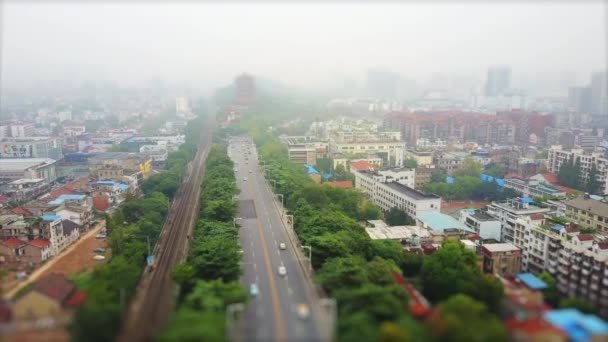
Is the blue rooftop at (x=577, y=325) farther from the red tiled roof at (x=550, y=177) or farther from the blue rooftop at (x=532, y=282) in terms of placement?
the red tiled roof at (x=550, y=177)

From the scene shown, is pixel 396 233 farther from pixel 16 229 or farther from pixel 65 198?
pixel 65 198

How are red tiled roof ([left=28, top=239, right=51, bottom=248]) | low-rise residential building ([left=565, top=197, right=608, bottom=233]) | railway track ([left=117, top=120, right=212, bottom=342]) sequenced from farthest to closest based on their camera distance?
low-rise residential building ([left=565, top=197, right=608, bottom=233]) → red tiled roof ([left=28, top=239, right=51, bottom=248]) → railway track ([left=117, top=120, right=212, bottom=342])

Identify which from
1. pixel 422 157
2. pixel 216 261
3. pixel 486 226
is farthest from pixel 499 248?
pixel 422 157

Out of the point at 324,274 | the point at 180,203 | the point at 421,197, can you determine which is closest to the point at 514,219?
the point at 421,197

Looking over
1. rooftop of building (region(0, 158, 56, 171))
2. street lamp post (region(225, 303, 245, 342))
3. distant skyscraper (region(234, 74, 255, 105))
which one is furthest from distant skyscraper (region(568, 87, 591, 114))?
street lamp post (region(225, 303, 245, 342))

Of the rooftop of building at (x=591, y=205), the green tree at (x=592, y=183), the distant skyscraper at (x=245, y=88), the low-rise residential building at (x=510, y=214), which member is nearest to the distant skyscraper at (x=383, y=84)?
the distant skyscraper at (x=245, y=88)

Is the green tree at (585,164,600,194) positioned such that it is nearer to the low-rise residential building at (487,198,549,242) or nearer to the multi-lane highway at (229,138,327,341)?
the low-rise residential building at (487,198,549,242)
